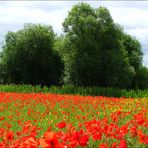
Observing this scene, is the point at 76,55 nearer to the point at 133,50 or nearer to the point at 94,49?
the point at 94,49

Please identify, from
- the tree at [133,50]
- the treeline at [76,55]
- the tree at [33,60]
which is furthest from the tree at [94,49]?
the tree at [133,50]

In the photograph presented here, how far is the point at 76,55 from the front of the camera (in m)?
46.6

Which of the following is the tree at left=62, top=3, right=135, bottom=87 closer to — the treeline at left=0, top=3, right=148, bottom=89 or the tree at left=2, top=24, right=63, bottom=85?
the treeline at left=0, top=3, right=148, bottom=89

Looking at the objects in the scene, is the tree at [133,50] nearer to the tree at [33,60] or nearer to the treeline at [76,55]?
the treeline at [76,55]

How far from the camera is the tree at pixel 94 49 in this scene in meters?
45.9

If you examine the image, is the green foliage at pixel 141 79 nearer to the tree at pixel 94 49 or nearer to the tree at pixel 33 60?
the tree at pixel 94 49

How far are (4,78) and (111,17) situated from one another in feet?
57.3

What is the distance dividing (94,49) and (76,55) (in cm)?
201

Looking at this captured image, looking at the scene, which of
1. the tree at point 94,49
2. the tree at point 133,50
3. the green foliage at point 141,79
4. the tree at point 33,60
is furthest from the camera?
the tree at point 133,50

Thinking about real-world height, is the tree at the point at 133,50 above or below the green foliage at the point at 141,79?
above

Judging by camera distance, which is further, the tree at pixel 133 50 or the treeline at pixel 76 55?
the tree at pixel 133 50

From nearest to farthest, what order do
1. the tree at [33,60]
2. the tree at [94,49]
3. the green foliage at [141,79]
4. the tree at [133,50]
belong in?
the tree at [94,49]
the tree at [33,60]
the green foliage at [141,79]
the tree at [133,50]

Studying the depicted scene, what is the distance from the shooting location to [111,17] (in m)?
49.1

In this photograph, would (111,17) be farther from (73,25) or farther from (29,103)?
(29,103)
